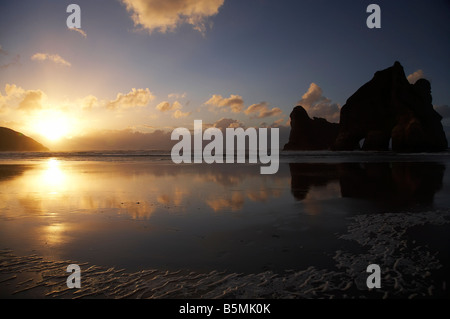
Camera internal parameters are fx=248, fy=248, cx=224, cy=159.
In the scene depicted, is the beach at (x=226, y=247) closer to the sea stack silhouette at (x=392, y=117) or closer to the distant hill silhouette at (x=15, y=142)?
the sea stack silhouette at (x=392, y=117)

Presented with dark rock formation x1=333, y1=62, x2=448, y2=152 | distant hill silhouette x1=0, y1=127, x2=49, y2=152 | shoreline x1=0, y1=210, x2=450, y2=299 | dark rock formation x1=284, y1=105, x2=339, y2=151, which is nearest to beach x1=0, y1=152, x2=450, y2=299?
shoreline x1=0, y1=210, x2=450, y2=299

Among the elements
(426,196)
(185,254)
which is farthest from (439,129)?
(185,254)

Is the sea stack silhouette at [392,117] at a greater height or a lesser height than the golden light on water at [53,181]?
greater

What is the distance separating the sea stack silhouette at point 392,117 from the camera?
53.9 meters

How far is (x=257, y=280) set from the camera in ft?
11.3

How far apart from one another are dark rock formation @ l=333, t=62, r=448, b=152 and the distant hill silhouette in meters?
174

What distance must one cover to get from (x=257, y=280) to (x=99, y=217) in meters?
5.09

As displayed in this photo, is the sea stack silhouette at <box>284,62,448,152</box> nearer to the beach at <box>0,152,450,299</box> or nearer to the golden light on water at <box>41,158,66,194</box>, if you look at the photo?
the beach at <box>0,152,450,299</box>

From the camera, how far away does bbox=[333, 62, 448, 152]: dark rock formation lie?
53875 mm

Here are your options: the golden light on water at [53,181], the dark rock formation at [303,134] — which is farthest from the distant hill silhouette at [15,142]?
the golden light on water at [53,181]

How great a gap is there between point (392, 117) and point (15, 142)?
204m

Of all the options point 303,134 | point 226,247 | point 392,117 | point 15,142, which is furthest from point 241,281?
point 15,142

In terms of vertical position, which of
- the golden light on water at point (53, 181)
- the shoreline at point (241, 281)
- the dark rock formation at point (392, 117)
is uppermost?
the dark rock formation at point (392, 117)

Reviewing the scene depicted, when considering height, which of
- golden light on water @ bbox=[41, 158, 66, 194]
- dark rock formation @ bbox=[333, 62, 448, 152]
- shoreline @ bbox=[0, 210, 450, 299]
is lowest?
shoreline @ bbox=[0, 210, 450, 299]
